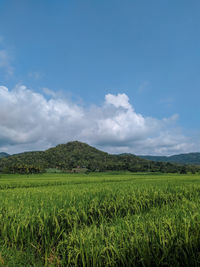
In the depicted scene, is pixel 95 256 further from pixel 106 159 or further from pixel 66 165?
pixel 106 159

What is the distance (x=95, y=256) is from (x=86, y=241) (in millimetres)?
291

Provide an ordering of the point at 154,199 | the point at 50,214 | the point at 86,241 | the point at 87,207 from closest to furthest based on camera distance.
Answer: the point at 86,241 → the point at 50,214 → the point at 87,207 → the point at 154,199

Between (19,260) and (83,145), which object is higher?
(83,145)

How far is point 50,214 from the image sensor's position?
15.5 feet

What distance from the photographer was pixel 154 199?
7684 millimetres

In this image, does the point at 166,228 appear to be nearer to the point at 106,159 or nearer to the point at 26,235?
the point at 26,235

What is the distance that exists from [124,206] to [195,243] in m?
3.60

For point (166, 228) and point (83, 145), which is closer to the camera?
point (166, 228)

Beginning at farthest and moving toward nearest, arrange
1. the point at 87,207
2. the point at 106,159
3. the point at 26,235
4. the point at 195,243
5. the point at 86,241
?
the point at 106,159, the point at 87,207, the point at 26,235, the point at 86,241, the point at 195,243

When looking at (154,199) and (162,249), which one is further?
(154,199)

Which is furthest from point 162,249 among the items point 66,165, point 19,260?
point 66,165

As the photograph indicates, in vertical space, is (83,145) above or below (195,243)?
above

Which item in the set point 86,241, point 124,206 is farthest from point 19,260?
point 124,206

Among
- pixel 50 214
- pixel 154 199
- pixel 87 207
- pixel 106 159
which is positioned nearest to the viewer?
pixel 50 214
